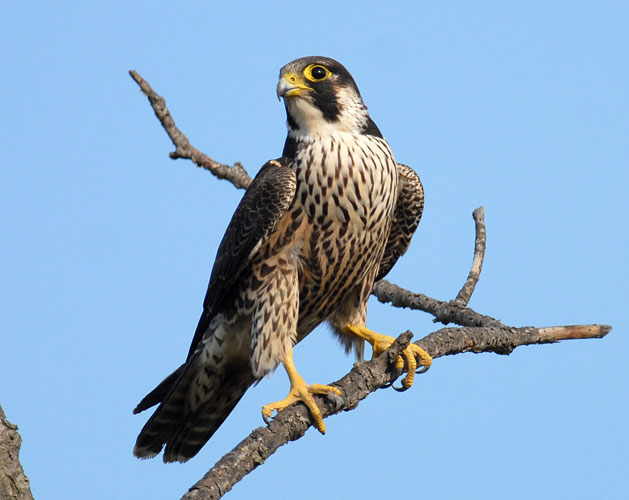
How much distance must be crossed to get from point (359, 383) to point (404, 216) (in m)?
1.44

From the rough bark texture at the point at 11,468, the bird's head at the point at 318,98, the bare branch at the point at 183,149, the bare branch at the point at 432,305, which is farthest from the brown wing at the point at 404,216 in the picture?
the rough bark texture at the point at 11,468

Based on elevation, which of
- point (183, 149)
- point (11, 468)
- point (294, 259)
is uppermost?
point (183, 149)

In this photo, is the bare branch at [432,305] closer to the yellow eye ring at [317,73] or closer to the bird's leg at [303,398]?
the bird's leg at [303,398]

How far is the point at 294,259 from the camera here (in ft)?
13.7

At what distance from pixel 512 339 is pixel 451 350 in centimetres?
36

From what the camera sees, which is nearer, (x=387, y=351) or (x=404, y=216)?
(x=387, y=351)

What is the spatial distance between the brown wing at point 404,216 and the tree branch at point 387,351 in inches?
7.2

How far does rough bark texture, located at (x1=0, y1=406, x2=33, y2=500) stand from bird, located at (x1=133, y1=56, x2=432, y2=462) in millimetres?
1574

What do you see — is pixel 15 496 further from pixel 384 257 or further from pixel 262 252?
pixel 384 257

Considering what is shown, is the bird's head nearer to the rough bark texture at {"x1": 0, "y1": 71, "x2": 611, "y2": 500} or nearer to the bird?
the bird

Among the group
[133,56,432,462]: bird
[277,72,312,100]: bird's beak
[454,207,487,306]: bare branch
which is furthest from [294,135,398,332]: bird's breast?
[454,207,487,306]: bare branch

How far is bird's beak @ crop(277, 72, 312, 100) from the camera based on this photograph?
14.0 feet

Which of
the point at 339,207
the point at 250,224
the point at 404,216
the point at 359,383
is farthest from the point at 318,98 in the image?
the point at 359,383

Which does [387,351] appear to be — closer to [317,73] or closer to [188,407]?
[188,407]
